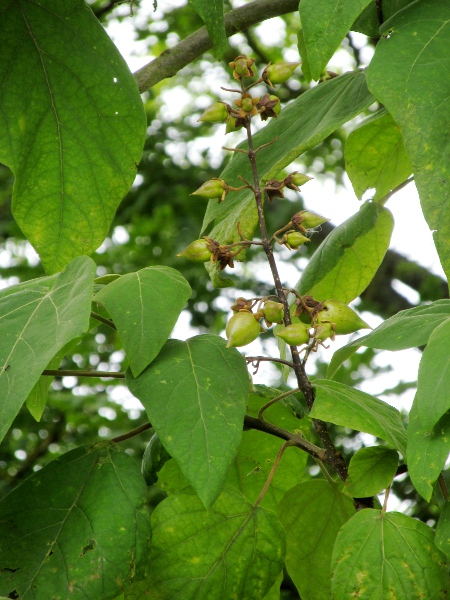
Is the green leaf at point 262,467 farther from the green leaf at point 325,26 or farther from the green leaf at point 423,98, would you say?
the green leaf at point 325,26

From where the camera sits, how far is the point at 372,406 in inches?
34.5

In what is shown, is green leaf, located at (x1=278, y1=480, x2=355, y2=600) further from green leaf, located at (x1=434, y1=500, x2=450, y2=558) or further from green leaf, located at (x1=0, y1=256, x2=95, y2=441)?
green leaf, located at (x1=0, y1=256, x2=95, y2=441)

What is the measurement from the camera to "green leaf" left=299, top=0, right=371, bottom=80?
0.77 meters

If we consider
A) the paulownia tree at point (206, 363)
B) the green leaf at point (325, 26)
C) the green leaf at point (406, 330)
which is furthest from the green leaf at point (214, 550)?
the green leaf at point (325, 26)

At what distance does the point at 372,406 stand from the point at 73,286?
0.35 metres

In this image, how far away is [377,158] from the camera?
118 centimetres

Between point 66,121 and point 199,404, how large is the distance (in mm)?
457

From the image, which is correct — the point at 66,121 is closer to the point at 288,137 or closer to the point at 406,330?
the point at 288,137

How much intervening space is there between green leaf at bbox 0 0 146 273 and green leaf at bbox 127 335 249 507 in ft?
0.82

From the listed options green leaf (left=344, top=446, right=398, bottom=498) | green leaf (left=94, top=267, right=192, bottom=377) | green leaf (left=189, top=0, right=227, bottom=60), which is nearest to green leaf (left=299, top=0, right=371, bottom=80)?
green leaf (left=189, top=0, right=227, bottom=60)

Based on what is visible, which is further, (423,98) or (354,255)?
(354,255)

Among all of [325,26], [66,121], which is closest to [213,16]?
[325,26]

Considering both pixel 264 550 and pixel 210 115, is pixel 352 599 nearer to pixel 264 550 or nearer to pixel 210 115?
pixel 264 550

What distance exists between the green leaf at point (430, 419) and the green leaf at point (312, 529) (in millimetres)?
240
